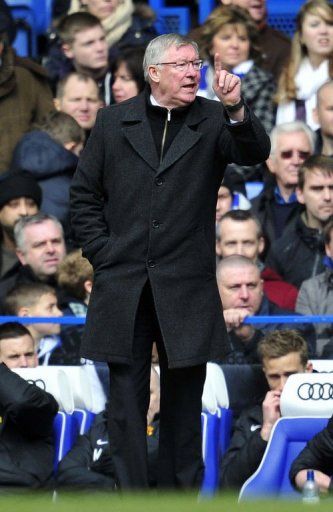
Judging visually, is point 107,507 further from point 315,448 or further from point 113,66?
point 113,66

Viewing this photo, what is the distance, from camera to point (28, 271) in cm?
1091

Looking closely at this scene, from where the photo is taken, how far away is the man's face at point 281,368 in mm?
8930

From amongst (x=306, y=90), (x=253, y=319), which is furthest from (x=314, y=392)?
(x=306, y=90)

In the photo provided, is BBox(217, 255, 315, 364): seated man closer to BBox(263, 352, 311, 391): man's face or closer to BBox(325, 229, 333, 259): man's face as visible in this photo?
BBox(263, 352, 311, 391): man's face

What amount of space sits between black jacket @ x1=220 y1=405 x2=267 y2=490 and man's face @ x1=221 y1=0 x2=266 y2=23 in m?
5.09

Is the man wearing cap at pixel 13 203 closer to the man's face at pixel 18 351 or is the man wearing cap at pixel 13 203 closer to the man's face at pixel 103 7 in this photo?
the man's face at pixel 18 351

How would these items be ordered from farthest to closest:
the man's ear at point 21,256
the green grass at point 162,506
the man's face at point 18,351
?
the man's ear at point 21,256, the man's face at point 18,351, the green grass at point 162,506

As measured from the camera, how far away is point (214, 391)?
9000 millimetres

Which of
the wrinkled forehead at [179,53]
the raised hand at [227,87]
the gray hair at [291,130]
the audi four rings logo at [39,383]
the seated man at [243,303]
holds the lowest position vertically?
the audi four rings logo at [39,383]

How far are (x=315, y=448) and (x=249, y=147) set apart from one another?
1855 millimetres

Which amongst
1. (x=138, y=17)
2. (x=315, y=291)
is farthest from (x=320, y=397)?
(x=138, y=17)

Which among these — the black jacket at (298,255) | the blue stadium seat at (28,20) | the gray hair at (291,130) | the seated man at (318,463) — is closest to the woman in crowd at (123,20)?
the blue stadium seat at (28,20)

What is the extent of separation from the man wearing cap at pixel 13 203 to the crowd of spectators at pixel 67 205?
0.03 ft

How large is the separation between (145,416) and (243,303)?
8.85ft
